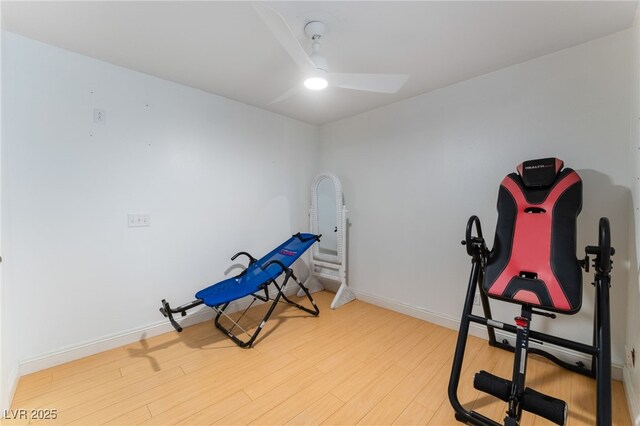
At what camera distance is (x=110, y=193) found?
2289 millimetres

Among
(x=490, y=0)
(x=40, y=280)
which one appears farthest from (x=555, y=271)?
(x=40, y=280)

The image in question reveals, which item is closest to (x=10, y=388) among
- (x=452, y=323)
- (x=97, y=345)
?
(x=97, y=345)

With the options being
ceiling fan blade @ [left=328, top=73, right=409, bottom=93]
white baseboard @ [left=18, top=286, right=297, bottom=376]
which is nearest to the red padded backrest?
ceiling fan blade @ [left=328, top=73, right=409, bottom=93]

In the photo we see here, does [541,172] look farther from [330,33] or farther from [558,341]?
[330,33]

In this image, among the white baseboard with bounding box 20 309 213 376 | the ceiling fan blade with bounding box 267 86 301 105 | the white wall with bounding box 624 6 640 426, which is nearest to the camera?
the white wall with bounding box 624 6 640 426

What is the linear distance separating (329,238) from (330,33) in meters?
2.38

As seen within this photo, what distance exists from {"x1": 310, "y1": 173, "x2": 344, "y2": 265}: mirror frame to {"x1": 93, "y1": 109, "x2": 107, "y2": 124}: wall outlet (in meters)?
2.28

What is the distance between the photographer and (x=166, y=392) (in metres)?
1.79

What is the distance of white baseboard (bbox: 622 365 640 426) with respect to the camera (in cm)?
145

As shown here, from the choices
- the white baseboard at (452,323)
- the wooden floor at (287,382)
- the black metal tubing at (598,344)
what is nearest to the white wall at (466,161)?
the white baseboard at (452,323)

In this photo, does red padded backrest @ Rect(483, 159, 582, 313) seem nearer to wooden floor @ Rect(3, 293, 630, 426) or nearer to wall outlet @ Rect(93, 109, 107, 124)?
wooden floor @ Rect(3, 293, 630, 426)

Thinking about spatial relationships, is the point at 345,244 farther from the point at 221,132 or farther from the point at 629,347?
the point at 629,347

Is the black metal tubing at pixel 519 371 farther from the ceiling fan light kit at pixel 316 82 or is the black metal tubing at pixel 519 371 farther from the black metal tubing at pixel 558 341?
the ceiling fan light kit at pixel 316 82

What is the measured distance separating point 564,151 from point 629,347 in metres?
1.40
